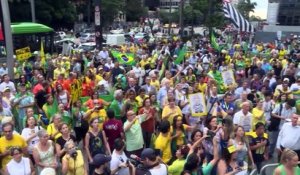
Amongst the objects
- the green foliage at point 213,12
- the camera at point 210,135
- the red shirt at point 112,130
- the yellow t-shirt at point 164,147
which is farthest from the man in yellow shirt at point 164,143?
the green foliage at point 213,12

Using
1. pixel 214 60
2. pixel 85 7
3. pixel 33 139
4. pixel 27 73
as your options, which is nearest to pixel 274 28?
pixel 85 7

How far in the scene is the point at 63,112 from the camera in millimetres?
8047

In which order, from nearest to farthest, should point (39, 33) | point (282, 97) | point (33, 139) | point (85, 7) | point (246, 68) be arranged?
point (33, 139) < point (282, 97) < point (246, 68) < point (39, 33) < point (85, 7)

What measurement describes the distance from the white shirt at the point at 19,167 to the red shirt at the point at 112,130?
188 cm

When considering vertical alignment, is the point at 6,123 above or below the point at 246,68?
above

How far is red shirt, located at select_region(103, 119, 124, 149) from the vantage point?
7376 mm

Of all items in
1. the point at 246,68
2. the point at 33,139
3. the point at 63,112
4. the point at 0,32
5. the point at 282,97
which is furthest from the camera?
the point at 246,68

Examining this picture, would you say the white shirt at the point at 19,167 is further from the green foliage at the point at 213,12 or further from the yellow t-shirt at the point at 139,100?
the green foliage at the point at 213,12

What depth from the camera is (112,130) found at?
24.2 feet

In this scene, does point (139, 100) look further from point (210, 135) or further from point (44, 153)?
point (44, 153)

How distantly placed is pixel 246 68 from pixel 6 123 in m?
12.8

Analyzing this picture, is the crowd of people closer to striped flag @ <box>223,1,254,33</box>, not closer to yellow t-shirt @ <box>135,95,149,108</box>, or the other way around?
yellow t-shirt @ <box>135,95,149,108</box>

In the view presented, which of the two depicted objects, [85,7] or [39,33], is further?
[85,7]

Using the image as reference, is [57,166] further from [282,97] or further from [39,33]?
[39,33]
